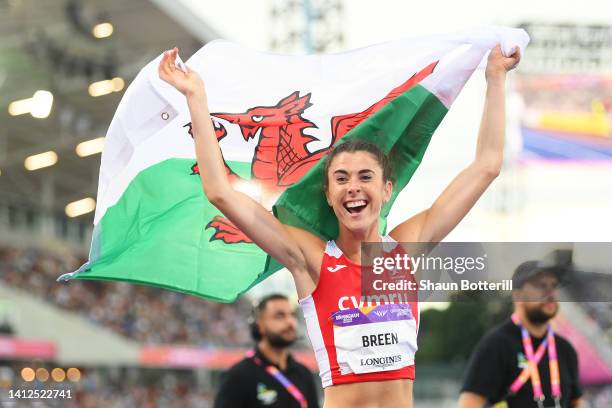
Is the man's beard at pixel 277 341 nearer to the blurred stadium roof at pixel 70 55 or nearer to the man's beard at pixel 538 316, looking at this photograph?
the man's beard at pixel 538 316

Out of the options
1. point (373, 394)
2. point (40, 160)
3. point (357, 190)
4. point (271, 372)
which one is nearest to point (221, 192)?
point (357, 190)

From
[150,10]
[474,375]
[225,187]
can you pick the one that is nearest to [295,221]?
[225,187]

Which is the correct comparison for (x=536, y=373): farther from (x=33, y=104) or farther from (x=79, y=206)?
(x=79, y=206)

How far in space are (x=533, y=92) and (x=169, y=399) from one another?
18442mm

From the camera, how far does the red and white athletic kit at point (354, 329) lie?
4.09 metres

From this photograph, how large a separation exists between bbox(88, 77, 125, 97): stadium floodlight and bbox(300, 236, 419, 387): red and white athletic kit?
26.5 metres

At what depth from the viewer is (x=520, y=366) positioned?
6.21 m

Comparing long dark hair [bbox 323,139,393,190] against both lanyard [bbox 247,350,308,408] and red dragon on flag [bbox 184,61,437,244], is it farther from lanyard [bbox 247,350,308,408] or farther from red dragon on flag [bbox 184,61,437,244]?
lanyard [bbox 247,350,308,408]

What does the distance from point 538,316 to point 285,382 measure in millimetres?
1999

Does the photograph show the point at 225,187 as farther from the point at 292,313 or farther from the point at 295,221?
the point at 292,313

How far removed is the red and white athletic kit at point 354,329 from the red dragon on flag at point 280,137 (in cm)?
94

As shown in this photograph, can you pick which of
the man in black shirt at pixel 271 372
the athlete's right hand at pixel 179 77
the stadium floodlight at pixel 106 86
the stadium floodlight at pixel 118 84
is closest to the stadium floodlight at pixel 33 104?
the stadium floodlight at pixel 106 86

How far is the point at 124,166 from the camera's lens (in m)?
5.21

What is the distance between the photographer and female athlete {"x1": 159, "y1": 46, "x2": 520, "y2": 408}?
4.10 m
